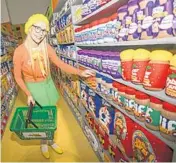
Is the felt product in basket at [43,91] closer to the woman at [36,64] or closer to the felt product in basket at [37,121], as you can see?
the woman at [36,64]

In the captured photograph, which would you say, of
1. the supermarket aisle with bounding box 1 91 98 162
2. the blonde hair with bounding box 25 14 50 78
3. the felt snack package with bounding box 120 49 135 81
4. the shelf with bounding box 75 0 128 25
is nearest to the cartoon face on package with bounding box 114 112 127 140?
the felt snack package with bounding box 120 49 135 81

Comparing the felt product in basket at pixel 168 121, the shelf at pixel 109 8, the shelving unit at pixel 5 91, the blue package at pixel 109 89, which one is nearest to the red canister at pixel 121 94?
the blue package at pixel 109 89

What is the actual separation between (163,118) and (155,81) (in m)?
0.20

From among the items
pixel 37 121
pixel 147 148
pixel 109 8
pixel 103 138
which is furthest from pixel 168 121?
pixel 37 121

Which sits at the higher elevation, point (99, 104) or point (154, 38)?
point (154, 38)

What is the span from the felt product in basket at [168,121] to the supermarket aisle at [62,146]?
1.58 meters

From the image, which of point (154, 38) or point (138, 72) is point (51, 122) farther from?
point (154, 38)

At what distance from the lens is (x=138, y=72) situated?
117 centimetres

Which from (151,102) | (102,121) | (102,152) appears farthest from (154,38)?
(102,152)

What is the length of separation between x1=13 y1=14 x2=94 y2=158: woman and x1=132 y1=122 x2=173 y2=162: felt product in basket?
90 centimetres

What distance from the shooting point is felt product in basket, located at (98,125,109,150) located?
1.99 metres

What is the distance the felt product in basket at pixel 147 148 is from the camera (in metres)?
1.08

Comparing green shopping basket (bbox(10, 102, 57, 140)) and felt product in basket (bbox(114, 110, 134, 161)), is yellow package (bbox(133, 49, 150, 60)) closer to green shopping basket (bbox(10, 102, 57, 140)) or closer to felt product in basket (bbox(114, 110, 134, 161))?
felt product in basket (bbox(114, 110, 134, 161))

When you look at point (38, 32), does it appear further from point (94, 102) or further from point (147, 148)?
point (147, 148)
